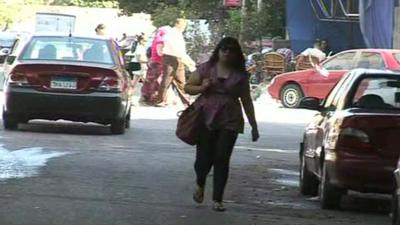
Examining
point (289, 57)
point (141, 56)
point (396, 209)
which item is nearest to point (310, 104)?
point (396, 209)

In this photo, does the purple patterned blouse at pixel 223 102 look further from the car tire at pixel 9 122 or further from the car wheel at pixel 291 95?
the car wheel at pixel 291 95

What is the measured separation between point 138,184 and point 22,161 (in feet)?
6.29

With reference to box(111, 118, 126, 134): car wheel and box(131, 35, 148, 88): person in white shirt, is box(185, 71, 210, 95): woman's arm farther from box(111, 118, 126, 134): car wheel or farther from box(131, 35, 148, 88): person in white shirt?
box(131, 35, 148, 88): person in white shirt

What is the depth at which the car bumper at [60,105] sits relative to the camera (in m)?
14.5

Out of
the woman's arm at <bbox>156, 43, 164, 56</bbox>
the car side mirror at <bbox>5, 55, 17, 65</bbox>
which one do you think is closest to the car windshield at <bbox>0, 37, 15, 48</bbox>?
the woman's arm at <bbox>156, 43, 164, 56</bbox>

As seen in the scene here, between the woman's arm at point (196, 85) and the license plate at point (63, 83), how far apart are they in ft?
19.5

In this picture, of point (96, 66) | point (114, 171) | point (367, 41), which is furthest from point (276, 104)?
point (114, 171)

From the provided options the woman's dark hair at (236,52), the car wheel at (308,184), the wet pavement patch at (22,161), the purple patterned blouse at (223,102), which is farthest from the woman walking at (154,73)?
the purple patterned blouse at (223,102)

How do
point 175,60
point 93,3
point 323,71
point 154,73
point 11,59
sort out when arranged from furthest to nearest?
point 93,3, point 323,71, point 154,73, point 175,60, point 11,59

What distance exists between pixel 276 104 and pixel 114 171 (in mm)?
15632

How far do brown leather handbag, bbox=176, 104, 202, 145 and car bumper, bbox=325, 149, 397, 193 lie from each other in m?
1.28

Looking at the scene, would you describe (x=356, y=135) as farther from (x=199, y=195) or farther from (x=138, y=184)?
(x=138, y=184)

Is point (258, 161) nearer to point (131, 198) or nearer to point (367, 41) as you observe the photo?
point (131, 198)

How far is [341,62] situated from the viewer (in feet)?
77.3
